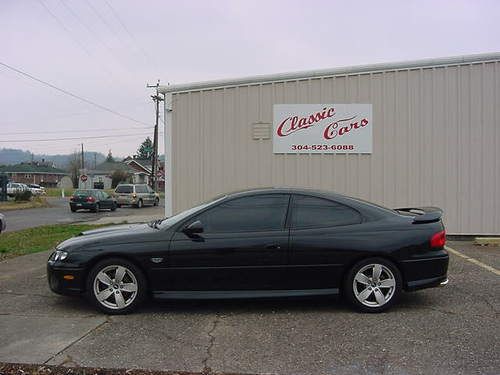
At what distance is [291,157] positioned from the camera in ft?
38.0

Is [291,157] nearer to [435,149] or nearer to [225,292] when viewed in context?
[435,149]

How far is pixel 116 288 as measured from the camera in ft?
19.1

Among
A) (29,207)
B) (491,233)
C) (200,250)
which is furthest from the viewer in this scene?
(29,207)

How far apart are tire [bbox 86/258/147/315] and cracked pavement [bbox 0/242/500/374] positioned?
15cm

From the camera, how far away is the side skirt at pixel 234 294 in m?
5.80

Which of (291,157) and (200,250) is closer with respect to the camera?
(200,250)

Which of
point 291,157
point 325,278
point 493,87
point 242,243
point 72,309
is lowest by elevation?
point 72,309

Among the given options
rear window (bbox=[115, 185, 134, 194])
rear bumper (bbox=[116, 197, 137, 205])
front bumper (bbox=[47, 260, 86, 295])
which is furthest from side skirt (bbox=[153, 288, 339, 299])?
rear window (bbox=[115, 185, 134, 194])

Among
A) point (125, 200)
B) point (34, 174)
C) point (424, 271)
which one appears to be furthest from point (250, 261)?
point (34, 174)

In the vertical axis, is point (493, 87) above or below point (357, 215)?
above

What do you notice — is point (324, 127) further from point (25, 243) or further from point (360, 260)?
point (25, 243)

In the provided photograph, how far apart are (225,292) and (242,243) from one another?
1.88 ft

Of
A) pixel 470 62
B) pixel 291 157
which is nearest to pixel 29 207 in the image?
pixel 291 157

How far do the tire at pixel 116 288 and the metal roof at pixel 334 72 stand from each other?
6.57 metres
